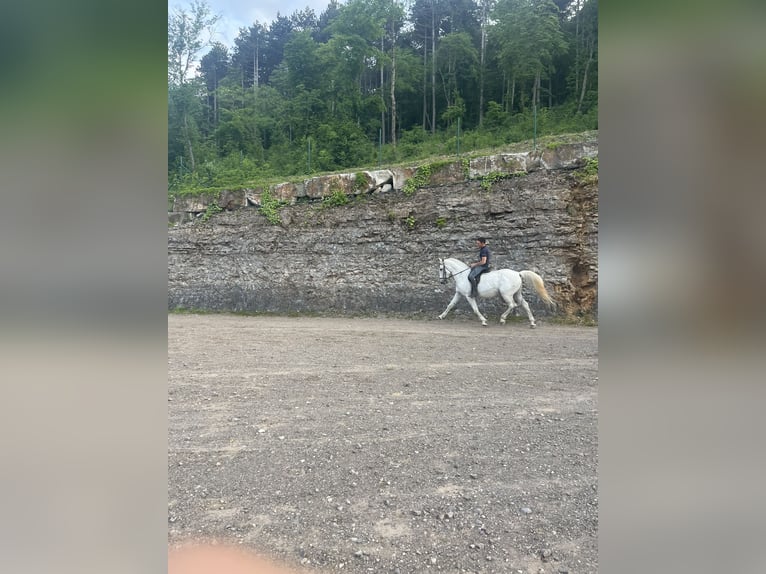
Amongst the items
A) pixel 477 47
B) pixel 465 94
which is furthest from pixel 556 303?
pixel 477 47

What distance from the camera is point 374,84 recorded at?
24.0 meters

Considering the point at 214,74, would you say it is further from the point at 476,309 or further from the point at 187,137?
the point at 476,309

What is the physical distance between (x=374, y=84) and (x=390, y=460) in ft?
83.5

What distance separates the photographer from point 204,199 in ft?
41.3

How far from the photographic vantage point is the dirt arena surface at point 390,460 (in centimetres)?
188

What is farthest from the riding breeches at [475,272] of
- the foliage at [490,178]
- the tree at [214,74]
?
the tree at [214,74]

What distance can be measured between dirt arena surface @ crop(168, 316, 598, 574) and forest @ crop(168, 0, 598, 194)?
509 inches

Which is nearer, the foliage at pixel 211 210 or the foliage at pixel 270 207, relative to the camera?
the foliage at pixel 270 207

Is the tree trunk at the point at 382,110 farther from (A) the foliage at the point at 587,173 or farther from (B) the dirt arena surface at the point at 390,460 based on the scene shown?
(B) the dirt arena surface at the point at 390,460

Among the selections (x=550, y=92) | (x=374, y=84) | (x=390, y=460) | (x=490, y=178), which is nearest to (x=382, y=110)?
(x=374, y=84)

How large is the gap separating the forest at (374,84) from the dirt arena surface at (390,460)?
12.9m
